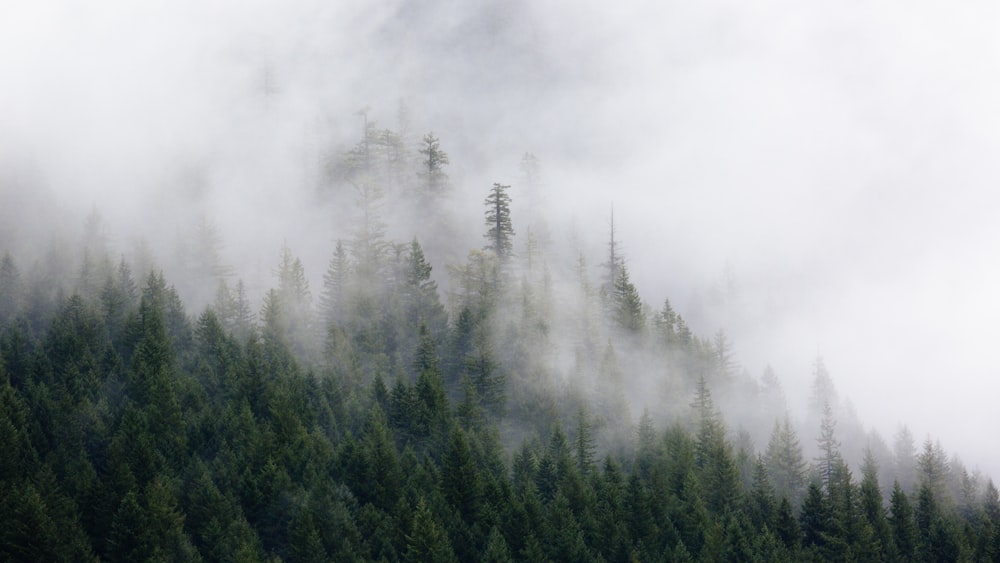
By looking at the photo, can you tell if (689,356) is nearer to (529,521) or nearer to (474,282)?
(474,282)

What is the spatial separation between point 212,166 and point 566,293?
69.6 meters

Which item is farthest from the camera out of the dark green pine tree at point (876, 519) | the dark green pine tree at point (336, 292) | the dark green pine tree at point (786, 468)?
the dark green pine tree at point (786, 468)

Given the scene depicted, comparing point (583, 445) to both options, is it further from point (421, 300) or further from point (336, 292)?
point (336, 292)

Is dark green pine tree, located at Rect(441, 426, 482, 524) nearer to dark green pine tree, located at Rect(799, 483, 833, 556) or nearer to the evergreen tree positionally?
dark green pine tree, located at Rect(799, 483, 833, 556)

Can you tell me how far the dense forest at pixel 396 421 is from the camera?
60.7 meters

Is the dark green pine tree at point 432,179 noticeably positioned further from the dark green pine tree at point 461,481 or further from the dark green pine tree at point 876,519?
the dark green pine tree at point 876,519

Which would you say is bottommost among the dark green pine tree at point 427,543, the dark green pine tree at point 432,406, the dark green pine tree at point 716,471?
the dark green pine tree at point 716,471

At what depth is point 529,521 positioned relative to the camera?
225 feet

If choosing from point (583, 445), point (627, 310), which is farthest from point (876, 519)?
point (627, 310)

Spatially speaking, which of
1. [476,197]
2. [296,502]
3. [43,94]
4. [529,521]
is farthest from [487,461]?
[43,94]

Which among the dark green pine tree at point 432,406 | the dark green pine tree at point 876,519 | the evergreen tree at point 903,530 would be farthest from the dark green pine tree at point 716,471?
the dark green pine tree at point 432,406

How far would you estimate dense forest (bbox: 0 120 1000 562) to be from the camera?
60719 mm

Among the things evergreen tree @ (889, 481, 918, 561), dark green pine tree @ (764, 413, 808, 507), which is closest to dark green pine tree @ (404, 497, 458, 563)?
evergreen tree @ (889, 481, 918, 561)

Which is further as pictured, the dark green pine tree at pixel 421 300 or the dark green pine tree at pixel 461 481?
the dark green pine tree at pixel 421 300
